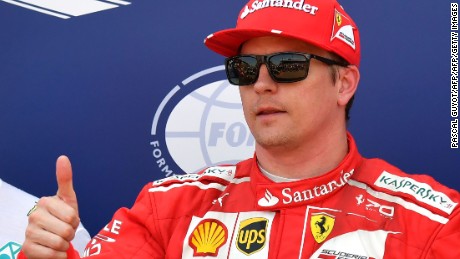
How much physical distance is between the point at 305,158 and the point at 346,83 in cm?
20

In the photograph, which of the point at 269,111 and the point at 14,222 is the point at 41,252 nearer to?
the point at 269,111

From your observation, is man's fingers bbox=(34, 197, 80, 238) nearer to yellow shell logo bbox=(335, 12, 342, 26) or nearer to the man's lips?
the man's lips

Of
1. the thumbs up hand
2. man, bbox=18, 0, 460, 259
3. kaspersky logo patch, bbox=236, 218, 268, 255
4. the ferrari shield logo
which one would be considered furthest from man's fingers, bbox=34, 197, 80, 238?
the ferrari shield logo

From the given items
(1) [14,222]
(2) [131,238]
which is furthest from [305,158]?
(1) [14,222]

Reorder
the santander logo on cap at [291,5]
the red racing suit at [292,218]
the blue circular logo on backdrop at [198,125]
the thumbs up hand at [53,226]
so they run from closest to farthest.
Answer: the thumbs up hand at [53,226], the red racing suit at [292,218], the santander logo on cap at [291,5], the blue circular logo on backdrop at [198,125]

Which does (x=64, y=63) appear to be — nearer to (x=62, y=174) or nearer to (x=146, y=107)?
(x=146, y=107)

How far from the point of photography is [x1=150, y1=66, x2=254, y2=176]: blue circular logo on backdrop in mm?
2162

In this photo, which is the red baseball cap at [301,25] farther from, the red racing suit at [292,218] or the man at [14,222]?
the man at [14,222]

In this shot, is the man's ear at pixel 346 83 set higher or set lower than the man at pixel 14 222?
higher

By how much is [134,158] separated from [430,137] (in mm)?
836

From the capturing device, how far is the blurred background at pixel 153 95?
2.06m

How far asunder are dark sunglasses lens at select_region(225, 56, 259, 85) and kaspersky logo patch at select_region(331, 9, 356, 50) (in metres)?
0.19

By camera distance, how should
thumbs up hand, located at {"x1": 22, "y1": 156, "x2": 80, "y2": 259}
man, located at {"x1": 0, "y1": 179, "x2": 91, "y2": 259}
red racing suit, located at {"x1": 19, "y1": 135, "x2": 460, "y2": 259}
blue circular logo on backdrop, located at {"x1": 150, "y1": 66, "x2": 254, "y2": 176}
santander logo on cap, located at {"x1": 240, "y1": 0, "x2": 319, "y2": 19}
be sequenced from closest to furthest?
thumbs up hand, located at {"x1": 22, "y1": 156, "x2": 80, "y2": 259}
red racing suit, located at {"x1": 19, "y1": 135, "x2": 460, "y2": 259}
santander logo on cap, located at {"x1": 240, "y1": 0, "x2": 319, "y2": 19}
man, located at {"x1": 0, "y1": 179, "x2": 91, "y2": 259}
blue circular logo on backdrop, located at {"x1": 150, "y1": 66, "x2": 254, "y2": 176}

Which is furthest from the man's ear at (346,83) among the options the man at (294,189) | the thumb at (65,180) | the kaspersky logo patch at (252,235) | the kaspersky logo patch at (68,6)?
the kaspersky logo patch at (68,6)
